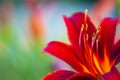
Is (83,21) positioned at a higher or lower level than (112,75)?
higher

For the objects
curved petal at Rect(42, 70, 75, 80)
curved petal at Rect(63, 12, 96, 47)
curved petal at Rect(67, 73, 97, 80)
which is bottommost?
curved petal at Rect(67, 73, 97, 80)

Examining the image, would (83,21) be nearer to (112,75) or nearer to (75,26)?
(75,26)

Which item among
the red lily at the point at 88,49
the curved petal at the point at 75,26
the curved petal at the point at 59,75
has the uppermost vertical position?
the curved petal at the point at 75,26

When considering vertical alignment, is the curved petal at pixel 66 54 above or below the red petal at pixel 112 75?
above

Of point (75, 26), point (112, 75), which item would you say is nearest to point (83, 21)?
point (75, 26)

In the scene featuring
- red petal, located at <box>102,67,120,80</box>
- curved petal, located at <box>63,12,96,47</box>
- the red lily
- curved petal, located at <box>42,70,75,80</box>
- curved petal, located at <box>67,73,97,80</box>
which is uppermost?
curved petal, located at <box>63,12,96,47</box>

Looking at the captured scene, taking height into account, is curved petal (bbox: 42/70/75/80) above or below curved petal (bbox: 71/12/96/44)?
below

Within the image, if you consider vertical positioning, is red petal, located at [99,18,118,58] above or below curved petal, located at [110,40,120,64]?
above
